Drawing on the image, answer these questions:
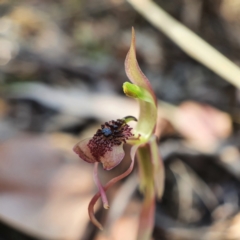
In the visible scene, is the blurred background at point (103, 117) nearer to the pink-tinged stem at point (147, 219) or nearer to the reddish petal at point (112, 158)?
the pink-tinged stem at point (147, 219)

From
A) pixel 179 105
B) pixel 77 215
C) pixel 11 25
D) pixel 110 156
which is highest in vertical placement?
pixel 110 156

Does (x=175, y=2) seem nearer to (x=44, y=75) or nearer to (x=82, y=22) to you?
(x=82, y=22)

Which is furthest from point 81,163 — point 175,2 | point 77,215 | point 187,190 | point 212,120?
point 175,2

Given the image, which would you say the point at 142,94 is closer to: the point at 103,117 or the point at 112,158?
the point at 112,158

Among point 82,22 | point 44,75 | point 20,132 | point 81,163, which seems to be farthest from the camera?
point 82,22

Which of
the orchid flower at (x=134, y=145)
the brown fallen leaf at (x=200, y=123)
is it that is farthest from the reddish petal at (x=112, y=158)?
the brown fallen leaf at (x=200, y=123)

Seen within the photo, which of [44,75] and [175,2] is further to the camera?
[175,2]

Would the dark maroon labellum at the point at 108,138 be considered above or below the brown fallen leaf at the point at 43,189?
above

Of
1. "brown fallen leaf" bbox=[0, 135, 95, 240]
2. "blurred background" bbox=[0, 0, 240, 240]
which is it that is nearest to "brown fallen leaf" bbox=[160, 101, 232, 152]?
"blurred background" bbox=[0, 0, 240, 240]

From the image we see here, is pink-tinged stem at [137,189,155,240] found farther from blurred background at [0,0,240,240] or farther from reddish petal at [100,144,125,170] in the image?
reddish petal at [100,144,125,170]

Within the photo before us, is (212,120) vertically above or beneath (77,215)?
above
